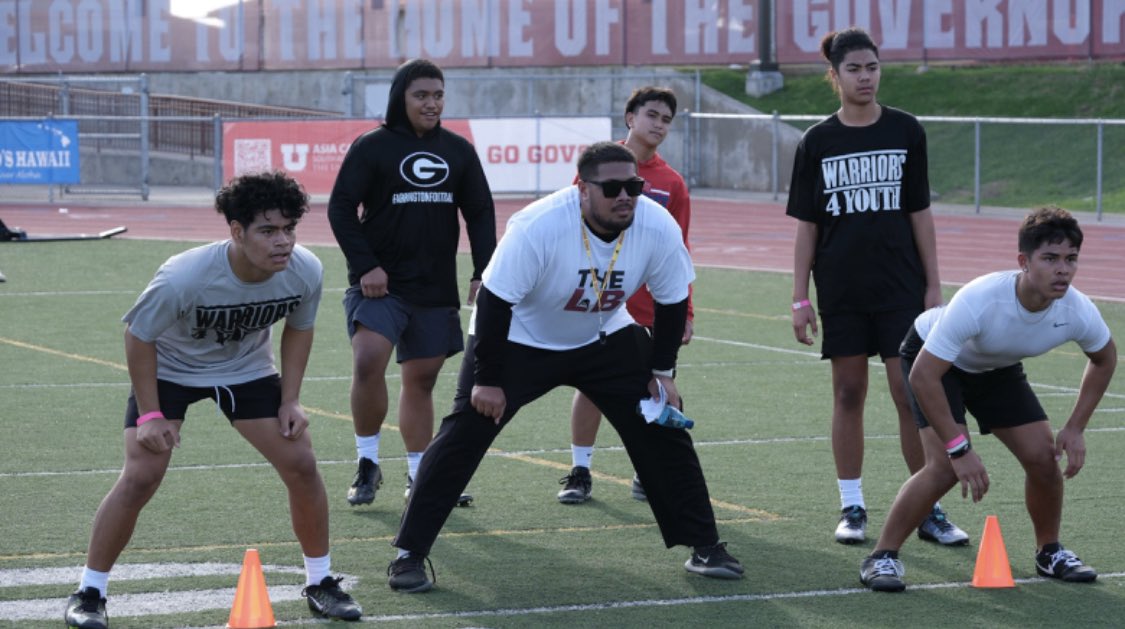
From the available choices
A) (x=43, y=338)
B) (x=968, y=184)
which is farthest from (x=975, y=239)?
(x=43, y=338)

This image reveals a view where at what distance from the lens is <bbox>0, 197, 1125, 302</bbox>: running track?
21.2m

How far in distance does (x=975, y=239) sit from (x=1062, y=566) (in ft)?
60.6

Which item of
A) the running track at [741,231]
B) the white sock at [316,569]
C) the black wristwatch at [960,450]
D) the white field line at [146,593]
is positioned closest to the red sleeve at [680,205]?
the black wristwatch at [960,450]

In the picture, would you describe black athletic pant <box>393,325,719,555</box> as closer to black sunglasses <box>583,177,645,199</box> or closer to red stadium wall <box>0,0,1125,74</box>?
black sunglasses <box>583,177,645,199</box>

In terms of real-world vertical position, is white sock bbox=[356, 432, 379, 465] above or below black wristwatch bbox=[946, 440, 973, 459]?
below

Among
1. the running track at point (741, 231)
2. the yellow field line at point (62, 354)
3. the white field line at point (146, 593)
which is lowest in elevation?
the white field line at point (146, 593)

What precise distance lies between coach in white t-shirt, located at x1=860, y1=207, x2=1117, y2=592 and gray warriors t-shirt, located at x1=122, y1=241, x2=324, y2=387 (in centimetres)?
229

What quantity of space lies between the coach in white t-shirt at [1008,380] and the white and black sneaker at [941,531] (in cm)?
55

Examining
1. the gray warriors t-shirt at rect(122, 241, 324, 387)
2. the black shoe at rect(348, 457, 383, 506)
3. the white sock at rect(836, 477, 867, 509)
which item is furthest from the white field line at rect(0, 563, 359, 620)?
the white sock at rect(836, 477, 867, 509)

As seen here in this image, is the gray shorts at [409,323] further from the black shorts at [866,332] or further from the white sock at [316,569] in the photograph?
the white sock at [316,569]

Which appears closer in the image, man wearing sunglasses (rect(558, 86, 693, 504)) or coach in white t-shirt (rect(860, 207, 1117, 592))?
coach in white t-shirt (rect(860, 207, 1117, 592))

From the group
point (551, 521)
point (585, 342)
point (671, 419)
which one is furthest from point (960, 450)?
point (551, 521)

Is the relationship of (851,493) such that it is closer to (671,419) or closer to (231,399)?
(671,419)

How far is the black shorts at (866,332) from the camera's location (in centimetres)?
778
